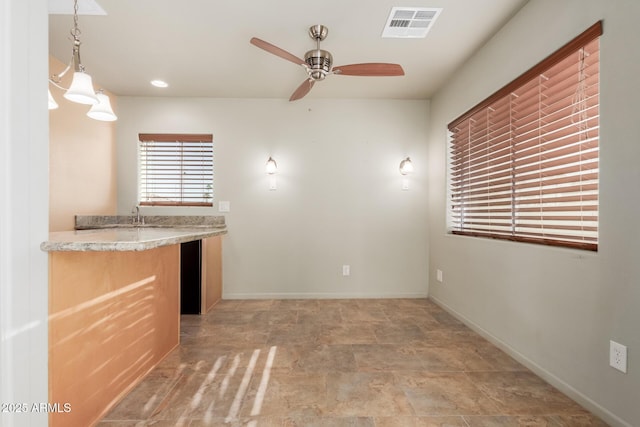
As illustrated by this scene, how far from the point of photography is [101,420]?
4.87ft

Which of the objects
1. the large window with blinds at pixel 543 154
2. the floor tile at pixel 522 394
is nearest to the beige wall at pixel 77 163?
the floor tile at pixel 522 394

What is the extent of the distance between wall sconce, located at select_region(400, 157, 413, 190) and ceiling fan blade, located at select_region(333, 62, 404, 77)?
155 centimetres

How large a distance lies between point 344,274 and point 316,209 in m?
0.90

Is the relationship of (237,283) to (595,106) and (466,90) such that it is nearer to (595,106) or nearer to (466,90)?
(466,90)

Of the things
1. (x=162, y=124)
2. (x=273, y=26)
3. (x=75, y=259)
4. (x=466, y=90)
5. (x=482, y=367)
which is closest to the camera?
(x=75, y=259)

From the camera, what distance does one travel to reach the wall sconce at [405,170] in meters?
3.62

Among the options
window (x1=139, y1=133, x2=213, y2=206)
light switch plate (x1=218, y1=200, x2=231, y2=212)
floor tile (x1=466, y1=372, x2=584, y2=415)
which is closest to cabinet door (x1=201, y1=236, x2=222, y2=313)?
light switch plate (x1=218, y1=200, x2=231, y2=212)

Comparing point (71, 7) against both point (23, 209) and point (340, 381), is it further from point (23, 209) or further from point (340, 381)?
point (340, 381)

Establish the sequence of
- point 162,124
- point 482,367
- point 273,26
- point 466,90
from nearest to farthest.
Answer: point 482,367
point 273,26
point 466,90
point 162,124

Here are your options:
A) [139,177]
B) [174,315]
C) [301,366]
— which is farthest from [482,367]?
[139,177]

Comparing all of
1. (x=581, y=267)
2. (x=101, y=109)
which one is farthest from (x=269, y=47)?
(x=581, y=267)

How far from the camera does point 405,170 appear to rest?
→ 3641mm

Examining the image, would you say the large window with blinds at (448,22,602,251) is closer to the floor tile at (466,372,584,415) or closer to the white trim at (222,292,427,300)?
the floor tile at (466,372,584,415)

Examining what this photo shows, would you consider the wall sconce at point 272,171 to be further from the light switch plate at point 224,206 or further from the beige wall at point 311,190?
the light switch plate at point 224,206
